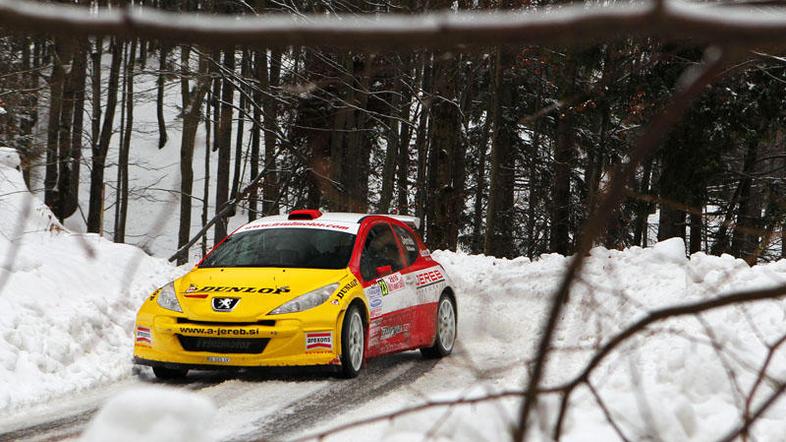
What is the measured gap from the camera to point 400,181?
98.1ft

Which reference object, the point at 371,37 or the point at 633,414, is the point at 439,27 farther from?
the point at 633,414

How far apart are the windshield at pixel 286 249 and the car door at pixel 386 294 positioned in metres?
0.27

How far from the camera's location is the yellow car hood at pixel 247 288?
9.16 meters

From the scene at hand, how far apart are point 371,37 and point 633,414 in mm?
5094

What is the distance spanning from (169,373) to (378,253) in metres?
2.49

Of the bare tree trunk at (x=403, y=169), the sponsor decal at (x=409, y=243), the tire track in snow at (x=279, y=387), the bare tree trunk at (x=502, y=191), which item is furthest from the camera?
the bare tree trunk at (x=403, y=169)

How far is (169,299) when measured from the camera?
9.48m

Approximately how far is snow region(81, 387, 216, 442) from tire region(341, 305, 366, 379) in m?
7.58

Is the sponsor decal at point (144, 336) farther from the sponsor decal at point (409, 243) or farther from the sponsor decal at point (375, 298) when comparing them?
the sponsor decal at point (409, 243)

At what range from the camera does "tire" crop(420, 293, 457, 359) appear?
11227mm

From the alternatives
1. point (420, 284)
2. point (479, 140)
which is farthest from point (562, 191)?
point (420, 284)

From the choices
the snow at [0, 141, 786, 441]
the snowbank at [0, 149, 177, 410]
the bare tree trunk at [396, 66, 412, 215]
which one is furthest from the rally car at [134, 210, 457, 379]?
the bare tree trunk at [396, 66, 412, 215]

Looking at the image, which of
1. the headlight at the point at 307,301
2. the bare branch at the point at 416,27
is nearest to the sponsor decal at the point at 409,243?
the headlight at the point at 307,301

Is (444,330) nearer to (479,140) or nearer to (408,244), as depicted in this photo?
(408,244)
